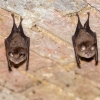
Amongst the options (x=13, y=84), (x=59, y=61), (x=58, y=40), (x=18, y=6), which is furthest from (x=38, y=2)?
(x=13, y=84)

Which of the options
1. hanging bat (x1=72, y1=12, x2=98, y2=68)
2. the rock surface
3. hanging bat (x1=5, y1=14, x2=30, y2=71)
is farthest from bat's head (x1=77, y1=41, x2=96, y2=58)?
hanging bat (x1=5, y1=14, x2=30, y2=71)

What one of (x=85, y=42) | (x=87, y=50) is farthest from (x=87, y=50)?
(x=85, y=42)

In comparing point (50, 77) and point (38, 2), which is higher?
point (38, 2)

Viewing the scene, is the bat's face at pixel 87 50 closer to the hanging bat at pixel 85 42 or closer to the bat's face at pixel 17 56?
the hanging bat at pixel 85 42

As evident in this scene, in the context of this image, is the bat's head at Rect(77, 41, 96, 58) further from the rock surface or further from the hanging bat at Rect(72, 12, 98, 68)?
the rock surface

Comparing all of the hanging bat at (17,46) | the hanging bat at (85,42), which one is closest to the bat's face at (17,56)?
the hanging bat at (17,46)

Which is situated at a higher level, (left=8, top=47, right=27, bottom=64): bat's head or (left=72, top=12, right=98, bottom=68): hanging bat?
(left=72, top=12, right=98, bottom=68): hanging bat

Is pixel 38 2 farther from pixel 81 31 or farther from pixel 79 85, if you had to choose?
pixel 79 85

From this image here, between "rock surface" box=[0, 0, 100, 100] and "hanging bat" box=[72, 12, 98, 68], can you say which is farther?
"hanging bat" box=[72, 12, 98, 68]
